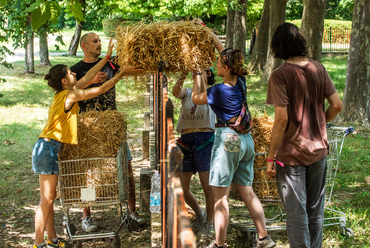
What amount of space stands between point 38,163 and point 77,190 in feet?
1.59

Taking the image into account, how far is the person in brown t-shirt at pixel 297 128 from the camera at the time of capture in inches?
140

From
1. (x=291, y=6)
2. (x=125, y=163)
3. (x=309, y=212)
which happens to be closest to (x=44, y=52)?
(x=125, y=163)

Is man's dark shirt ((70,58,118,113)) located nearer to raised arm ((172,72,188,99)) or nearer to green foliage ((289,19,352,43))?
raised arm ((172,72,188,99))

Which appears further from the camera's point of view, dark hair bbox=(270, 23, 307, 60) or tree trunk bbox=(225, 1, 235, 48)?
tree trunk bbox=(225, 1, 235, 48)

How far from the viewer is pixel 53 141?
454 cm

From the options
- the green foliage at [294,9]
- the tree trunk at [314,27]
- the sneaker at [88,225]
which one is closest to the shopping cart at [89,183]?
the sneaker at [88,225]

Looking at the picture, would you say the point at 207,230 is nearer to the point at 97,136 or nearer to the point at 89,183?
the point at 89,183

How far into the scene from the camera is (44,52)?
2706cm

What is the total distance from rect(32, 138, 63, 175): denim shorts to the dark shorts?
1421 millimetres

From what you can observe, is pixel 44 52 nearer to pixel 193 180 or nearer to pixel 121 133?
pixel 193 180

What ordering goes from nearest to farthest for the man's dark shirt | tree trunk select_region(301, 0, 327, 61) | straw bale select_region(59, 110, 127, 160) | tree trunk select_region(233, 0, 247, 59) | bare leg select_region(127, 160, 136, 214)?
straw bale select_region(59, 110, 127, 160), bare leg select_region(127, 160, 136, 214), the man's dark shirt, tree trunk select_region(301, 0, 327, 61), tree trunk select_region(233, 0, 247, 59)

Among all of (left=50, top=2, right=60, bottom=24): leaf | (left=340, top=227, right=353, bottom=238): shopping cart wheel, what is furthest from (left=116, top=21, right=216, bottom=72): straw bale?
(left=340, top=227, right=353, bottom=238): shopping cart wheel

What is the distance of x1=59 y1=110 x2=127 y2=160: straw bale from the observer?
4633 millimetres

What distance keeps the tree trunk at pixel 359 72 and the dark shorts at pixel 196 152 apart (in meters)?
6.23
